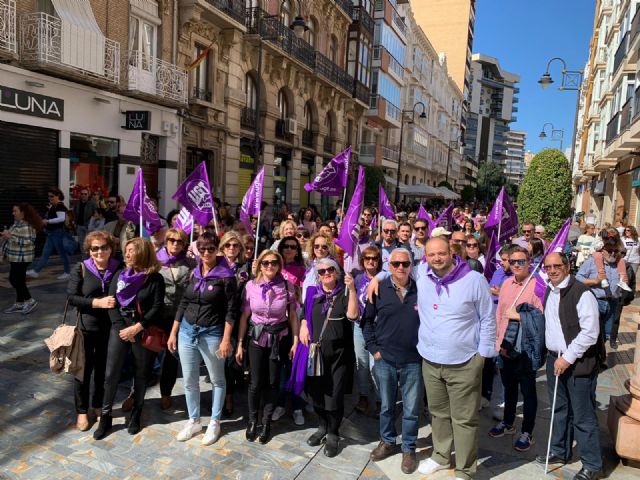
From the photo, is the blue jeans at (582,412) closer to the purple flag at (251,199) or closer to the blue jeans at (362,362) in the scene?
the blue jeans at (362,362)

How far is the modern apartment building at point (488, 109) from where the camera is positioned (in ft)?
356

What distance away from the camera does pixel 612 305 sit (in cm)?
686

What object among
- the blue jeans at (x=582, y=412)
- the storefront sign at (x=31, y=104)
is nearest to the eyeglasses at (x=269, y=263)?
the blue jeans at (x=582, y=412)

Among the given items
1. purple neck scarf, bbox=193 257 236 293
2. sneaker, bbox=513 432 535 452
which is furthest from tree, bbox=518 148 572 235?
purple neck scarf, bbox=193 257 236 293

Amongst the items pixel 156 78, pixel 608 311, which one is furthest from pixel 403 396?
pixel 156 78

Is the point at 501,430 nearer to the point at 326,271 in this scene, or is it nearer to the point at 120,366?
the point at 326,271

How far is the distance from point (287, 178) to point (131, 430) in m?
21.7

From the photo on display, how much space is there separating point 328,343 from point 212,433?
125cm

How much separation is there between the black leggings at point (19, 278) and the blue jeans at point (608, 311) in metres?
7.74

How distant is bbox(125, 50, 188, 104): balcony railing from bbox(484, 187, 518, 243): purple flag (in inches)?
443

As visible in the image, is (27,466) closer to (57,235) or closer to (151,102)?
(57,235)

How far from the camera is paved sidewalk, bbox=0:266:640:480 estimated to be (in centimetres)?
368

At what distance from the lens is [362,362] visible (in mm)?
4695

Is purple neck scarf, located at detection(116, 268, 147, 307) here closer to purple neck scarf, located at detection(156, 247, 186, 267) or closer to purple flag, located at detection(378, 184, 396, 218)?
purple neck scarf, located at detection(156, 247, 186, 267)
